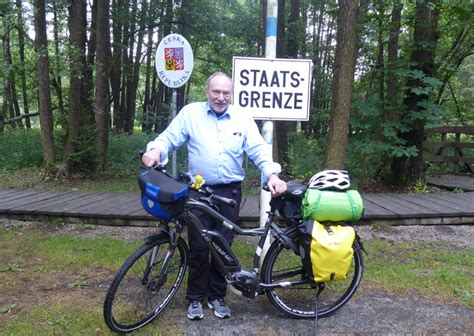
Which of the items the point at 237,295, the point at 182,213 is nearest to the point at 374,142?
the point at 237,295

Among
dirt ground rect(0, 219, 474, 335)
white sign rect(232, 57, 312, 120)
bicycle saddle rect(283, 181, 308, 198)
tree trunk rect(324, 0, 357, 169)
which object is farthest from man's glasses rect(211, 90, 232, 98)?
tree trunk rect(324, 0, 357, 169)

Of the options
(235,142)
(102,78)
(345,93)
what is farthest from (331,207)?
(102,78)

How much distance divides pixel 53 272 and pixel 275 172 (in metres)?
2.55

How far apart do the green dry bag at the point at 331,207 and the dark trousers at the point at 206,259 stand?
2.02 ft

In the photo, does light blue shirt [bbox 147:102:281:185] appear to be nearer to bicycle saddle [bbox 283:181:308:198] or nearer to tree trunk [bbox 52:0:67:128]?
bicycle saddle [bbox 283:181:308:198]

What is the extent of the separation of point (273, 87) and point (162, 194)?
1.59 meters

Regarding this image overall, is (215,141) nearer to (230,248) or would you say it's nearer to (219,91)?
(219,91)

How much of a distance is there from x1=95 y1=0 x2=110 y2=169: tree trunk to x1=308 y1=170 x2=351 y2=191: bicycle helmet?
21.9 ft

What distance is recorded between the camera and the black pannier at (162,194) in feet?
Answer: 8.48

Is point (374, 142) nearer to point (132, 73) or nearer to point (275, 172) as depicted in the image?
point (275, 172)

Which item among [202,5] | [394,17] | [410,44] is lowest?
[410,44]

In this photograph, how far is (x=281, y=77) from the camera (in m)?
3.60

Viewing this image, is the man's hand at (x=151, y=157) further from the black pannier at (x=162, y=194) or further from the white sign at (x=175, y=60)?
the white sign at (x=175, y=60)

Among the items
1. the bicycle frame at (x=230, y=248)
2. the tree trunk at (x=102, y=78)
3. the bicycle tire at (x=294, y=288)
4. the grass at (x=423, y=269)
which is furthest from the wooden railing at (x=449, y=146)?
the bicycle frame at (x=230, y=248)
